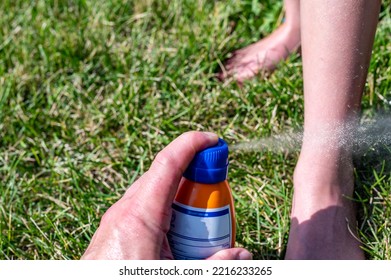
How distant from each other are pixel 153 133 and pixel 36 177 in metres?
0.42

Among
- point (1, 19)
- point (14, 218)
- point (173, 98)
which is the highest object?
point (1, 19)

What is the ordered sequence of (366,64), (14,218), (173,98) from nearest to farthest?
(366,64) → (14,218) → (173,98)

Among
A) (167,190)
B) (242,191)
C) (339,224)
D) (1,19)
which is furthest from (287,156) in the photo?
(1,19)

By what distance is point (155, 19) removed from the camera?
9.32 ft

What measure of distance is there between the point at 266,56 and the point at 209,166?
3.41 ft

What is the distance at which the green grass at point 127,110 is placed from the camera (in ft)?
6.72

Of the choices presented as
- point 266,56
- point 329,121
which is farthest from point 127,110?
point 329,121

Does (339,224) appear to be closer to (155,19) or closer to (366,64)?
(366,64)

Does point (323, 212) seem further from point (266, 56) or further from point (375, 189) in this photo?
point (266, 56)

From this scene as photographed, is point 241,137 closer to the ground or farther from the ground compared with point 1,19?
closer to the ground

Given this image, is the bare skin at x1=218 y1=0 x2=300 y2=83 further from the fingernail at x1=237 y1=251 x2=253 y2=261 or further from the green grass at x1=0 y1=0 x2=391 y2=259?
the fingernail at x1=237 y1=251 x2=253 y2=261

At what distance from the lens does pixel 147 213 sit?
1.50 m

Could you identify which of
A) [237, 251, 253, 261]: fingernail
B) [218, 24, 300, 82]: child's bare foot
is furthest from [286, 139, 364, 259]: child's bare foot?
[218, 24, 300, 82]: child's bare foot

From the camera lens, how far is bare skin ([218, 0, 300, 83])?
2502 mm
